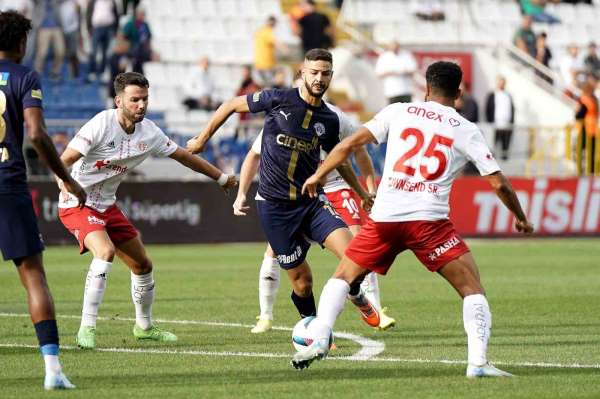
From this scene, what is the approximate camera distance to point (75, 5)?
29.5m

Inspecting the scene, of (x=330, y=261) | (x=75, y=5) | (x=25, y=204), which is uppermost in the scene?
(x=75, y=5)

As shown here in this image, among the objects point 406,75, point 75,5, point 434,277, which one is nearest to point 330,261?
point 434,277

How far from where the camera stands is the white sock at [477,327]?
8992 mm

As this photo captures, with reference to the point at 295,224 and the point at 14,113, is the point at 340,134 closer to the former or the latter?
the point at 295,224

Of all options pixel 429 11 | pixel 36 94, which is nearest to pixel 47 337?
pixel 36 94

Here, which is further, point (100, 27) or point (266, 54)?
point (266, 54)

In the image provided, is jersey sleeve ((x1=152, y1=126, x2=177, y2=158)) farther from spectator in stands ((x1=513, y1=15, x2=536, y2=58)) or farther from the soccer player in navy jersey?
spectator in stands ((x1=513, y1=15, x2=536, y2=58))

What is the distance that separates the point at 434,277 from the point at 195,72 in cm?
1224

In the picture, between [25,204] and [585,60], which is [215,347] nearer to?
[25,204]

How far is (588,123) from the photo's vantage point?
2931 centimetres

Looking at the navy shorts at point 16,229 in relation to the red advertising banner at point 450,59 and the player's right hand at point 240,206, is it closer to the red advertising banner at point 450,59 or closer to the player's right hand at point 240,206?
the player's right hand at point 240,206

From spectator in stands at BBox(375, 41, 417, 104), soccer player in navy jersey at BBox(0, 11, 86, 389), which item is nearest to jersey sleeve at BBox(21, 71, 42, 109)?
soccer player in navy jersey at BBox(0, 11, 86, 389)

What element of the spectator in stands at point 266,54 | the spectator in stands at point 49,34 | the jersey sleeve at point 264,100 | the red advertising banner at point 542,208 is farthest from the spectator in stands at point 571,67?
the jersey sleeve at point 264,100

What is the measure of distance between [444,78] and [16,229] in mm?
3017
